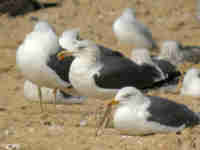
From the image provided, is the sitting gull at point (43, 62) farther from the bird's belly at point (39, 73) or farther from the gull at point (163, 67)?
the gull at point (163, 67)

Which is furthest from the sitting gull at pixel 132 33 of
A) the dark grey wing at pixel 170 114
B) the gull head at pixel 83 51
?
the dark grey wing at pixel 170 114

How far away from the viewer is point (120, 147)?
5602mm

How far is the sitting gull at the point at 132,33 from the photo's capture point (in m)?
14.3

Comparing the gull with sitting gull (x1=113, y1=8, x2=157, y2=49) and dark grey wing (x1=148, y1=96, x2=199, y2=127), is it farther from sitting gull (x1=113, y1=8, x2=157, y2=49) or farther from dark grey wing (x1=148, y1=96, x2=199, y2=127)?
sitting gull (x1=113, y1=8, x2=157, y2=49)

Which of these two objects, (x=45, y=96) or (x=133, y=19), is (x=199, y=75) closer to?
(x=45, y=96)

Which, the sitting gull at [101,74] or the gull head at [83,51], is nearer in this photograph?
the sitting gull at [101,74]

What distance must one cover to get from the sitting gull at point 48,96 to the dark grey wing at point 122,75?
1.24 meters

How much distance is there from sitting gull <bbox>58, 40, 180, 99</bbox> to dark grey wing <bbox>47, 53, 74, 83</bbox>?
0.53m

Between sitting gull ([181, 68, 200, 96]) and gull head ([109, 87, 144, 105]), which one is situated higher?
gull head ([109, 87, 144, 105])

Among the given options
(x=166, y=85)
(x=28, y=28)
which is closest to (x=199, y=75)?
(x=166, y=85)

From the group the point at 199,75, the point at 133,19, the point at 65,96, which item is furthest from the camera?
the point at 133,19

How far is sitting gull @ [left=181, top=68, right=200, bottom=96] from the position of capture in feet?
32.0

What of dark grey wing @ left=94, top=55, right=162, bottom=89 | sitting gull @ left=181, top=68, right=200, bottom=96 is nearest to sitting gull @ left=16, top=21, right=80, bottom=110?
dark grey wing @ left=94, top=55, right=162, bottom=89

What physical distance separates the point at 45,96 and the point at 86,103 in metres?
0.70
